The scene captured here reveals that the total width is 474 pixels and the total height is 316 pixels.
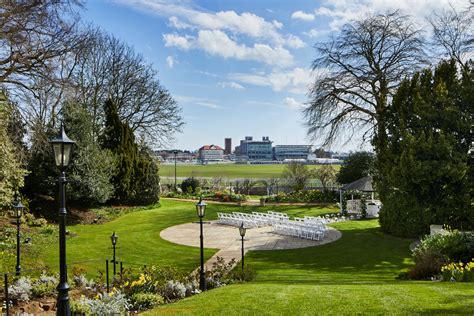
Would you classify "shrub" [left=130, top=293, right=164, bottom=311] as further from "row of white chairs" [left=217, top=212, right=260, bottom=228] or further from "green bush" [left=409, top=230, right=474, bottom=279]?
"row of white chairs" [left=217, top=212, right=260, bottom=228]

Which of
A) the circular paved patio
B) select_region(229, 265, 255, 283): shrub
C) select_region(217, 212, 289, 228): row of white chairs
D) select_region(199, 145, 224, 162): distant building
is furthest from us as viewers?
select_region(199, 145, 224, 162): distant building

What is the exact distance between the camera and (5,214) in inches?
833

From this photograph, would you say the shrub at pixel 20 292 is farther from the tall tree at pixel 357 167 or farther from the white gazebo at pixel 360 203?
the tall tree at pixel 357 167

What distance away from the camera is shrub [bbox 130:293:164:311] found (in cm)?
810

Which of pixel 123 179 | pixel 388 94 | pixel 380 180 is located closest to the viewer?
pixel 380 180

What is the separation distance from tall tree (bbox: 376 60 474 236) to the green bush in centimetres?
376

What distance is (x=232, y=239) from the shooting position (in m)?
18.7

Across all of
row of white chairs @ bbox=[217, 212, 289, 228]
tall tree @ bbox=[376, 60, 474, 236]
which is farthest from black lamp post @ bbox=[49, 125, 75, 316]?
row of white chairs @ bbox=[217, 212, 289, 228]

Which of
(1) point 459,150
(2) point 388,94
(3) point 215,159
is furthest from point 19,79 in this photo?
(3) point 215,159

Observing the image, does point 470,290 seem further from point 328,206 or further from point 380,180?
point 328,206

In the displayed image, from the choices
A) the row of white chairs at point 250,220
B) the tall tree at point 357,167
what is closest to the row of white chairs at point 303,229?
the row of white chairs at point 250,220

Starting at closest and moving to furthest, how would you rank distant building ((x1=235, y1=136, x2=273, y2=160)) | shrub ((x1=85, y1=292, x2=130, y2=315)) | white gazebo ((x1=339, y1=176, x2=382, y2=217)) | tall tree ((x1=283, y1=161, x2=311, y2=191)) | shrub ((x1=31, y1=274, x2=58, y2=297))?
shrub ((x1=85, y1=292, x2=130, y2=315))
shrub ((x1=31, y1=274, x2=58, y2=297))
white gazebo ((x1=339, y1=176, x2=382, y2=217))
tall tree ((x1=283, y1=161, x2=311, y2=191))
distant building ((x1=235, y1=136, x2=273, y2=160))

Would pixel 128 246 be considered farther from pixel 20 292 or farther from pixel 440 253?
pixel 440 253

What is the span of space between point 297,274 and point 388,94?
630 inches
